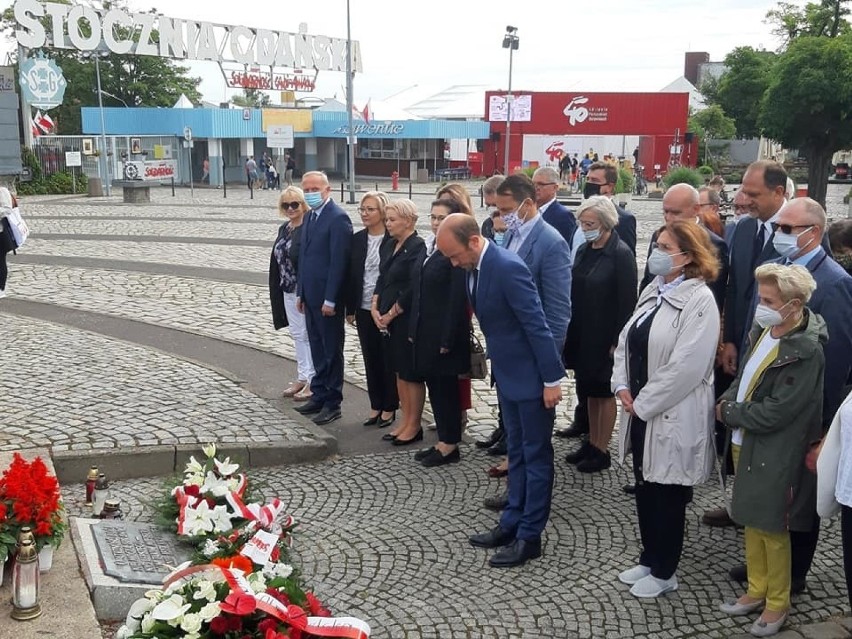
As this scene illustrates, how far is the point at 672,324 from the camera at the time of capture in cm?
448

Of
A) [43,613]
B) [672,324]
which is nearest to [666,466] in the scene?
[672,324]

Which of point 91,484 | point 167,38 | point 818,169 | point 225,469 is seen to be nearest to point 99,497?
point 91,484

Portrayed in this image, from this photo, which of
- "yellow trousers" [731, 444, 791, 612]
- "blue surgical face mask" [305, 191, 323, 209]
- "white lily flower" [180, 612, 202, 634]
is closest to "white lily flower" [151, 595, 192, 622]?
"white lily flower" [180, 612, 202, 634]

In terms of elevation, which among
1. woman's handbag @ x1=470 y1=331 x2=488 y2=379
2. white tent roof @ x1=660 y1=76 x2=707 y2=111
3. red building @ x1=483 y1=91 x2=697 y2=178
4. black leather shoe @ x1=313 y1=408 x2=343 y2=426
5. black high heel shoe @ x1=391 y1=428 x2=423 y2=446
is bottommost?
black high heel shoe @ x1=391 y1=428 x2=423 y2=446

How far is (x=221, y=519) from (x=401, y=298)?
8.18ft

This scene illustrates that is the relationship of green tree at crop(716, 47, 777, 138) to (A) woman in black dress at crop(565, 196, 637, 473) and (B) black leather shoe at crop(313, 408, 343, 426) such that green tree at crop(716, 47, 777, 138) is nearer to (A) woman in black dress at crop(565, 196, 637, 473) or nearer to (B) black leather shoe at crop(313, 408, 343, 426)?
(B) black leather shoe at crop(313, 408, 343, 426)

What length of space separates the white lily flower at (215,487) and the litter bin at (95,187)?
32.3 meters

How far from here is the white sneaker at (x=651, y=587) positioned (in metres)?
4.68

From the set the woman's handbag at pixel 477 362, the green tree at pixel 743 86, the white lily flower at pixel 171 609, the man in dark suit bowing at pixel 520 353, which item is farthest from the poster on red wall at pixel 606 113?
the white lily flower at pixel 171 609

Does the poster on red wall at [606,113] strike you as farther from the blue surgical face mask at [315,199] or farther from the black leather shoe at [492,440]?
the black leather shoe at [492,440]

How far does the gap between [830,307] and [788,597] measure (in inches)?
59.2

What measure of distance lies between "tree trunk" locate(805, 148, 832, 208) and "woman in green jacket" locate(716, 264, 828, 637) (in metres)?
23.4

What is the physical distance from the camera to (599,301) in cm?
617

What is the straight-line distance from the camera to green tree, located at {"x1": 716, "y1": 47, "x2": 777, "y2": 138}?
213 feet
